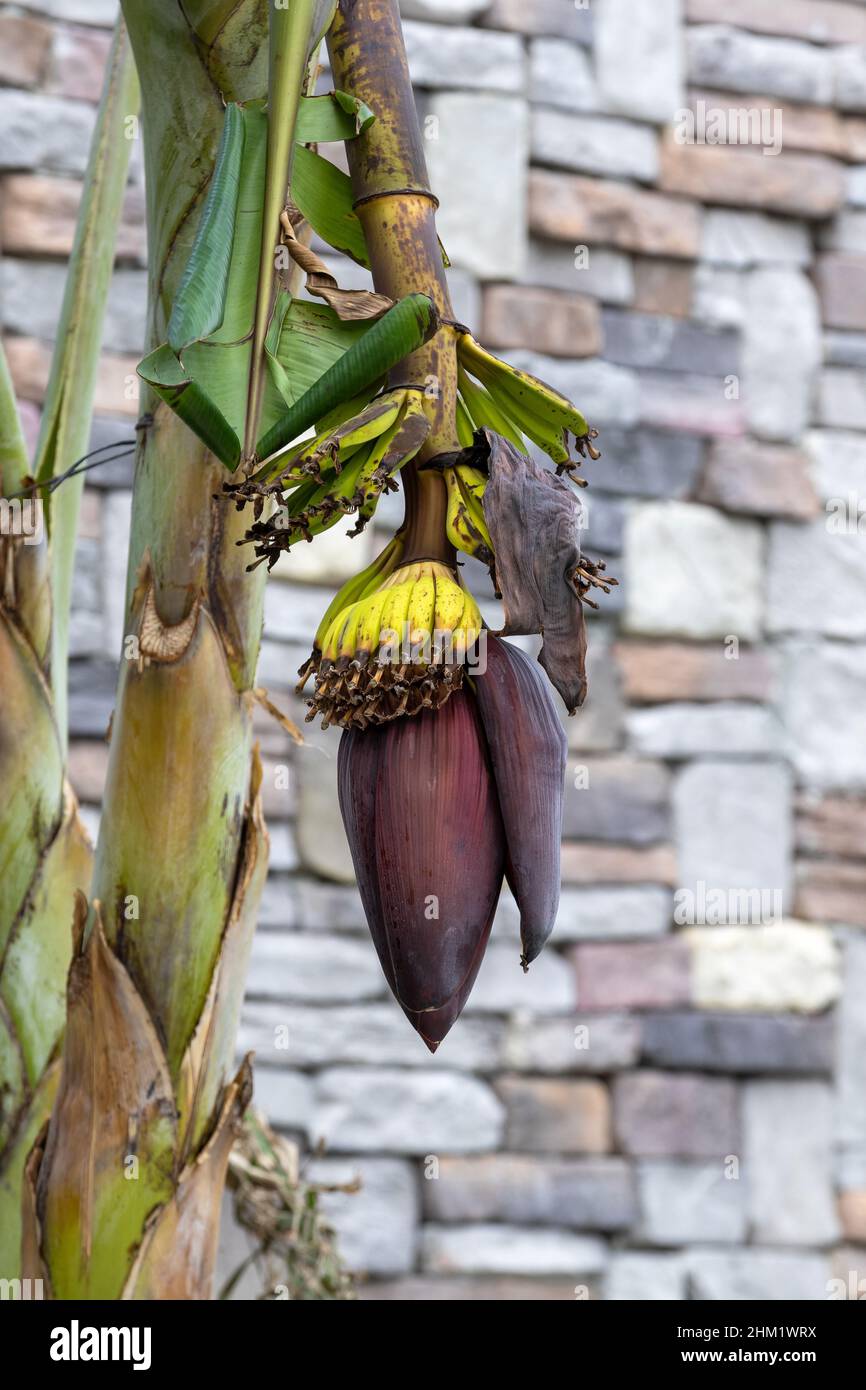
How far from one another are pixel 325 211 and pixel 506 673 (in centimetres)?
16

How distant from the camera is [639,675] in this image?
1.97m

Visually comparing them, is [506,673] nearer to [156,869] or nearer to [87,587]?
[156,869]

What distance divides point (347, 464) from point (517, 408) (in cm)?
7

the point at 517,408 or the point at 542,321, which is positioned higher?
the point at 542,321

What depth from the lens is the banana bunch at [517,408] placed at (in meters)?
0.44

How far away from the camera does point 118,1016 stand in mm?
575

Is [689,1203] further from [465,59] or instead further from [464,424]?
[464,424]

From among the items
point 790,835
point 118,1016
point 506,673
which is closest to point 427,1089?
point 790,835

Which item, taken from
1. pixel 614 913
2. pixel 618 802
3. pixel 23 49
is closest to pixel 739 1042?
pixel 614 913

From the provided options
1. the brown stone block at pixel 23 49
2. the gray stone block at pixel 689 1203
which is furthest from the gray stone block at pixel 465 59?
the gray stone block at pixel 689 1203

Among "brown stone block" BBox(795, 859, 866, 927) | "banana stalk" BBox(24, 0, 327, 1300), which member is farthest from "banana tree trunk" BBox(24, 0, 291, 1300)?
"brown stone block" BBox(795, 859, 866, 927)

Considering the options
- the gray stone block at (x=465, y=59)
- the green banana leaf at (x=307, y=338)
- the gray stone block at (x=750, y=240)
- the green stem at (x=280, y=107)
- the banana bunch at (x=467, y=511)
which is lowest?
the banana bunch at (x=467, y=511)

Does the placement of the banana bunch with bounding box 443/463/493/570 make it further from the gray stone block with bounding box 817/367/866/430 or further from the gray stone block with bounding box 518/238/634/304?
the gray stone block with bounding box 817/367/866/430

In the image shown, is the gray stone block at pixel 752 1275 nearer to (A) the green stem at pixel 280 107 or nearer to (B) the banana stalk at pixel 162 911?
(B) the banana stalk at pixel 162 911
